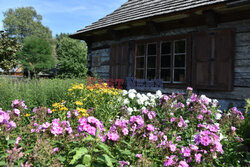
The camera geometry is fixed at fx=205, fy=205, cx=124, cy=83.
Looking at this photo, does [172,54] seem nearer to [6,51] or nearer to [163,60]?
[163,60]

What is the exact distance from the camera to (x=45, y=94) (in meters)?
5.40

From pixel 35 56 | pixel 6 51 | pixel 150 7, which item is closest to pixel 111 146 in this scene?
pixel 150 7

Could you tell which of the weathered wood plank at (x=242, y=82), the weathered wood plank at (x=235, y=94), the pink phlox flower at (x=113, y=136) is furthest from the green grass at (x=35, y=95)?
the weathered wood plank at (x=242, y=82)

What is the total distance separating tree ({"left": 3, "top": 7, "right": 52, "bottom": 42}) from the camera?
41.3 meters

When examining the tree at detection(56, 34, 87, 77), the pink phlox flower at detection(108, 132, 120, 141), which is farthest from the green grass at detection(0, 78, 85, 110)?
the tree at detection(56, 34, 87, 77)

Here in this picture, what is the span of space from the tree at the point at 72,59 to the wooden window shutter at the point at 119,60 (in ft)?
47.0

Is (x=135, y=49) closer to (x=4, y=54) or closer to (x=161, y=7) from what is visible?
(x=161, y=7)

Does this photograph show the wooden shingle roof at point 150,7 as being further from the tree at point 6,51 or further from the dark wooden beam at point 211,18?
the tree at point 6,51

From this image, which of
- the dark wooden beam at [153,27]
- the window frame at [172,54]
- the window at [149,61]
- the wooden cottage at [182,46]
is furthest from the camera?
the window at [149,61]

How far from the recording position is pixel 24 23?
4169 centimetres

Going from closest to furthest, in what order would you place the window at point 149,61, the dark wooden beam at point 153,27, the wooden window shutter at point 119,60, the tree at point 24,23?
1. the dark wooden beam at point 153,27
2. the window at point 149,61
3. the wooden window shutter at point 119,60
4. the tree at point 24,23

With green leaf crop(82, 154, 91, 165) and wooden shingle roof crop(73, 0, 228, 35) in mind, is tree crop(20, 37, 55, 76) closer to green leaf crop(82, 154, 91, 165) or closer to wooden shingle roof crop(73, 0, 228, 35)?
wooden shingle roof crop(73, 0, 228, 35)

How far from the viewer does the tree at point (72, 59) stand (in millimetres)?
22688

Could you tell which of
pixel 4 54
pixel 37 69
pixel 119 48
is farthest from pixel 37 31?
pixel 119 48
